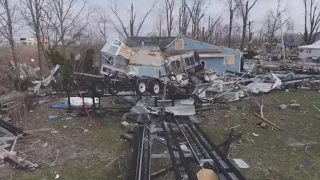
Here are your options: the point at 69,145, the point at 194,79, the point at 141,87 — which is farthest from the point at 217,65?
the point at 69,145

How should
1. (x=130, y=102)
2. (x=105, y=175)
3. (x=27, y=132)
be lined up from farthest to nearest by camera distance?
(x=130, y=102) < (x=27, y=132) < (x=105, y=175)

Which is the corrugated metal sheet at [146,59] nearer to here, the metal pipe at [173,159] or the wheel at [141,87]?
the wheel at [141,87]

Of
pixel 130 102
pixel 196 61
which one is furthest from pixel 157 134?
pixel 196 61

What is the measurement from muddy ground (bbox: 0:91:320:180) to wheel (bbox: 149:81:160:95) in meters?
2.14

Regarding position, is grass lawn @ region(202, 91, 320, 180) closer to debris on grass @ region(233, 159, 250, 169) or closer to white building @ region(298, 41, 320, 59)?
debris on grass @ region(233, 159, 250, 169)

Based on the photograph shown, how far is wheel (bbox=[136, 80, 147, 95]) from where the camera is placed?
11.8 meters

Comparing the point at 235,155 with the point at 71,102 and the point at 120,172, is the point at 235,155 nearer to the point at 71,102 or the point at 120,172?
the point at 120,172

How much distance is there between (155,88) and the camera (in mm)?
12516

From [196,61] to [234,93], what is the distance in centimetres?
758

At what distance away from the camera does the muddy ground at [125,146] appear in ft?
20.0

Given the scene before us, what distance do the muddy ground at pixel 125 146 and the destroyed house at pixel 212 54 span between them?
1385 cm

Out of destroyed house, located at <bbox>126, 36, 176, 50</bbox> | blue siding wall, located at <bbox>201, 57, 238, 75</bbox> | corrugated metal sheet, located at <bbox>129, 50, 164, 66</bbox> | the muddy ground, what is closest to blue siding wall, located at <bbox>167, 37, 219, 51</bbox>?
destroyed house, located at <bbox>126, 36, 176, 50</bbox>

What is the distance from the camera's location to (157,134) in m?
7.35

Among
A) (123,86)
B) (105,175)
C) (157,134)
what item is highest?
(123,86)
